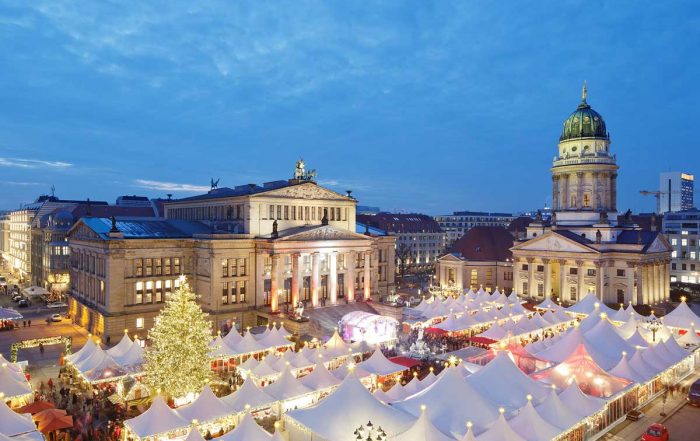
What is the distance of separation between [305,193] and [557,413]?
38417 mm

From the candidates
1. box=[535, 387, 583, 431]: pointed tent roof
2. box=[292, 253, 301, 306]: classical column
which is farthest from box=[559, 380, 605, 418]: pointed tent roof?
box=[292, 253, 301, 306]: classical column

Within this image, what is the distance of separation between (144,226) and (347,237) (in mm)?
21971

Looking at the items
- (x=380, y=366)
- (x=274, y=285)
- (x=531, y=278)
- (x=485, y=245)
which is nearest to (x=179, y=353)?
(x=380, y=366)

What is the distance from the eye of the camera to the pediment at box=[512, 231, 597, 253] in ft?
205

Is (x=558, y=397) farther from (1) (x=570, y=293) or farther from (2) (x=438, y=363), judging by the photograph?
(1) (x=570, y=293)

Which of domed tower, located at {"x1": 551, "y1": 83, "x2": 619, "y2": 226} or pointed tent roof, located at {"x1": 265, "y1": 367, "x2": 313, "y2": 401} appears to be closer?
pointed tent roof, located at {"x1": 265, "y1": 367, "x2": 313, "y2": 401}

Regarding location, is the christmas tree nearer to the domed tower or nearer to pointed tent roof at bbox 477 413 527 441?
pointed tent roof at bbox 477 413 527 441

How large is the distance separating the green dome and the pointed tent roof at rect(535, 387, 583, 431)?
193 ft

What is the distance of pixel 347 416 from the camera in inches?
803

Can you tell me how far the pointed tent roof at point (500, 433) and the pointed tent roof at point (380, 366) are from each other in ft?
37.7

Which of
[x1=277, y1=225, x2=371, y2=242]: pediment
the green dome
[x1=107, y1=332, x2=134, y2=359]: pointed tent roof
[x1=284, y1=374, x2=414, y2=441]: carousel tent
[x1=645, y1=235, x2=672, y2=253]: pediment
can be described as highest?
the green dome

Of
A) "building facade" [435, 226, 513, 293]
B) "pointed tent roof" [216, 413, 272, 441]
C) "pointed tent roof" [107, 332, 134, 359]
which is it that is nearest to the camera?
"pointed tent roof" [216, 413, 272, 441]

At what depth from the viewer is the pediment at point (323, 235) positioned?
50469 millimetres

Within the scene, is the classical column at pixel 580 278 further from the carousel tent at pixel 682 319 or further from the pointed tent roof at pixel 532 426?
the pointed tent roof at pixel 532 426
